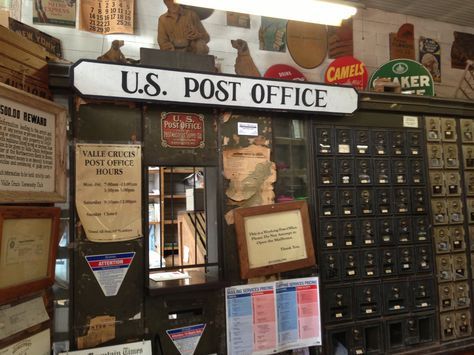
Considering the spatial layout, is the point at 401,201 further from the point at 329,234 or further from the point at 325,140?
the point at 325,140

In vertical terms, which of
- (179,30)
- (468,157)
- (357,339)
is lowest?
(357,339)

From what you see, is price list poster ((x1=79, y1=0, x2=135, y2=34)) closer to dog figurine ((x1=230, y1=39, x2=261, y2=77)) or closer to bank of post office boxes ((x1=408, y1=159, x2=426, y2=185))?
dog figurine ((x1=230, y1=39, x2=261, y2=77))

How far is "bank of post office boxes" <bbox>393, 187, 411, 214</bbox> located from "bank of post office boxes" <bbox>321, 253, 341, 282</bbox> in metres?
0.74

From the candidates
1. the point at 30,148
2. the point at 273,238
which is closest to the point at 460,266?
the point at 273,238

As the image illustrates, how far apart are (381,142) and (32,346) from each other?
309 centimetres

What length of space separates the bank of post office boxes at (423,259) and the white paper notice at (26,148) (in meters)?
3.10

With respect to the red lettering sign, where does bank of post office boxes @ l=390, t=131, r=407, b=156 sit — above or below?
below

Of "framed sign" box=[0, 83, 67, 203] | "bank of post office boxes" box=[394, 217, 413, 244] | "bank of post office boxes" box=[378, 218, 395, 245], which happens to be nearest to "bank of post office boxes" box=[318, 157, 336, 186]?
"bank of post office boxes" box=[378, 218, 395, 245]

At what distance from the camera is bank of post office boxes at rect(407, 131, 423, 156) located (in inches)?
150

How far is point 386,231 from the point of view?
143 inches

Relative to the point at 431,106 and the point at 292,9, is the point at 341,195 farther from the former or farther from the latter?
the point at 292,9

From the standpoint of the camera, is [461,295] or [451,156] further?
[451,156]

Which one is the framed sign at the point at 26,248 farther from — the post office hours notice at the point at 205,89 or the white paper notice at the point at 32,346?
the post office hours notice at the point at 205,89

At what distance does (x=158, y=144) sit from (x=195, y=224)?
833mm
